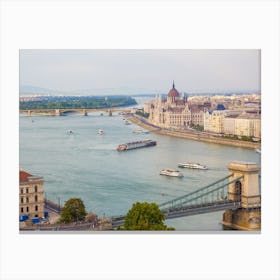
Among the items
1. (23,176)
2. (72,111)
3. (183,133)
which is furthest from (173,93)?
(23,176)

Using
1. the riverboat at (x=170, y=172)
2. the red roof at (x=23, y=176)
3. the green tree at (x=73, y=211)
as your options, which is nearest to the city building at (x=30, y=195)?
the red roof at (x=23, y=176)

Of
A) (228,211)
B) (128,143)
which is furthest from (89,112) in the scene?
(228,211)

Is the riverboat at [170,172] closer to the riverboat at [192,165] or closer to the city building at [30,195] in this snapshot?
the riverboat at [192,165]

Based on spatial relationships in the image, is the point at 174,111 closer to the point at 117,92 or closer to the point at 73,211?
the point at 117,92

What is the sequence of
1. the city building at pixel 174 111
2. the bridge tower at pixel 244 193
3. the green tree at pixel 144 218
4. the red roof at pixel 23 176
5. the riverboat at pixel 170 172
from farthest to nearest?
the city building at pixel 174 111
the riverboat at pixel 170 172
the bridge tower at pixel 244 193
the red roof at pixel 23 176
the green tree at pixel 144 218
